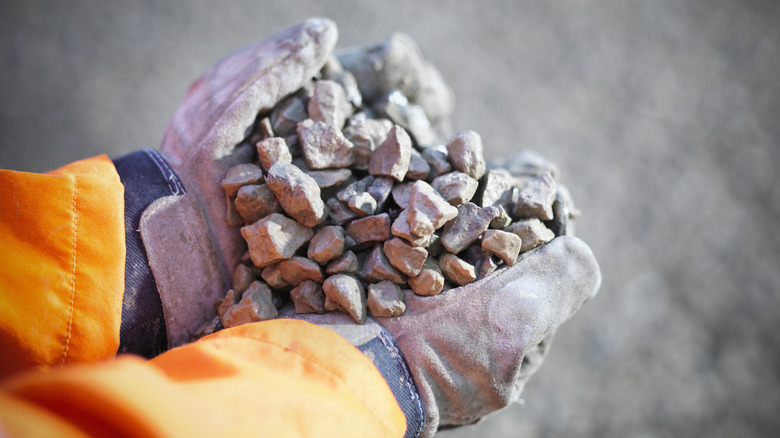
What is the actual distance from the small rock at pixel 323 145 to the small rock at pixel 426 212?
0.16 m

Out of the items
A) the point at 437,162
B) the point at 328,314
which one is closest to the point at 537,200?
the point at 437,162

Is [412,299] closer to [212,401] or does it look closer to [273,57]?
[212,401]

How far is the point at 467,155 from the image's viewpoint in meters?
0.81

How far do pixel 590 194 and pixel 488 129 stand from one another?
45 cm

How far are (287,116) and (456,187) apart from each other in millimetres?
324

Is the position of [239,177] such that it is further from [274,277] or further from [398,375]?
[398,375]

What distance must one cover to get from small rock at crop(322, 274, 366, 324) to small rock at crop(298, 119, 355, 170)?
0.20 metres

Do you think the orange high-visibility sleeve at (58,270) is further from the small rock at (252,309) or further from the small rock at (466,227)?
the small rock at (466,227)

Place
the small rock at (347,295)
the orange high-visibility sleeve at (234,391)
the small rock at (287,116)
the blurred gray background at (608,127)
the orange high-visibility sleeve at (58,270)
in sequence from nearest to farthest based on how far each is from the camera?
the orange high-visibility sleeve at (234,391)
the orange high-visibility sleeve at (58,270)
the small rock at (347,295)
the small rock at (287,116)
the blurred gray background at (608,127)

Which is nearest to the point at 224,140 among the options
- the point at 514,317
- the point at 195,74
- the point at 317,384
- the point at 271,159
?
the point at 271,159

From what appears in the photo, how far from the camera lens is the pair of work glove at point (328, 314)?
0.73 m

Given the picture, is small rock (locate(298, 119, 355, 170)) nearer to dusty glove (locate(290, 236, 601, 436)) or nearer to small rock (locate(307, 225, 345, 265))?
small rock (locate(307, 225, 345, 265))

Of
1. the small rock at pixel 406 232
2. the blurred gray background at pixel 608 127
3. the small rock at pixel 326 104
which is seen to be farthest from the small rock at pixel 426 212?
the blurred gray background at pixel 608 127

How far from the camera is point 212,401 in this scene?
479 millimetres
